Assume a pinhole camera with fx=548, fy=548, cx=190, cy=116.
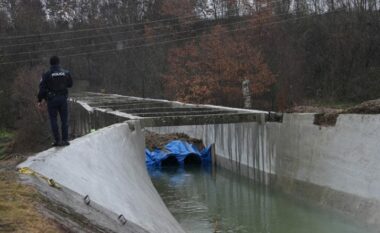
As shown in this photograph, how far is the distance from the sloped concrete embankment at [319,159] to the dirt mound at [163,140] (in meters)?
4.60

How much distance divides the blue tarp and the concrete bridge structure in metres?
0.66

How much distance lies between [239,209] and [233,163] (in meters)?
6.49

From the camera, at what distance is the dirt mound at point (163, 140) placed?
2486cm

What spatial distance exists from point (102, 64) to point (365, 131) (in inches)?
1766

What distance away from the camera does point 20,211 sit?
4578 mm

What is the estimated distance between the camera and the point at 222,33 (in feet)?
137

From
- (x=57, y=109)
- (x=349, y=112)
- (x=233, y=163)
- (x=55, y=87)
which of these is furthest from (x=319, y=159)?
(x=55, y=87)

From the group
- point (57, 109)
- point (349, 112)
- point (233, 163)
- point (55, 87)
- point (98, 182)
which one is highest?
point (55, 87)

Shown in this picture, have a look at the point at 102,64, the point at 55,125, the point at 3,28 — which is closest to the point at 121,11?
the point at 102,64

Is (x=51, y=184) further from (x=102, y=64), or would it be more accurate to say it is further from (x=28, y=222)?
(x=102, y=64)

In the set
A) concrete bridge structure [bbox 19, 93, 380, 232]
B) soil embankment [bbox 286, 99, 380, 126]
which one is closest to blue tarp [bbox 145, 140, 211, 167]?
concrete bridge structure [bbox 19, 93, 380, 232]

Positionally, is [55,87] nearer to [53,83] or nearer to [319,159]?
[53,83]

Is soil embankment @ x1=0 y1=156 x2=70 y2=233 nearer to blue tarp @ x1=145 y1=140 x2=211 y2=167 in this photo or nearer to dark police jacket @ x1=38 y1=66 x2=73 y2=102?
dark police jacket @ x1=38 y1=66 x2=73 y2=102

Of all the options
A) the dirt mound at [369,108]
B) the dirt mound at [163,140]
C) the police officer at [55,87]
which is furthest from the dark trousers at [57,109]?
the dirt mound at [163,140]
